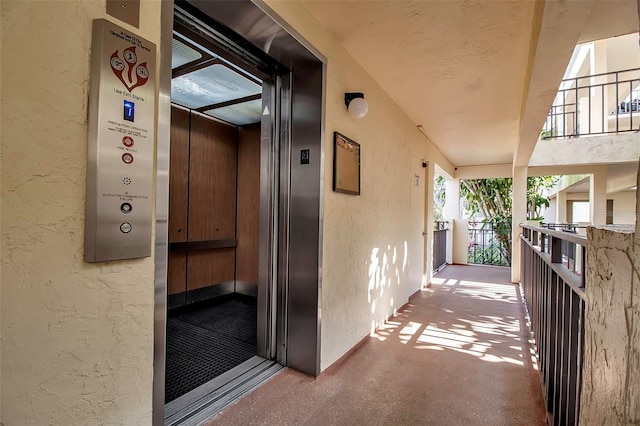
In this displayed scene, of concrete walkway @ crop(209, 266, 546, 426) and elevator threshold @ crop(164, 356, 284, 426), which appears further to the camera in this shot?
concrete walkway @ crop(209, 266, 546, 426)

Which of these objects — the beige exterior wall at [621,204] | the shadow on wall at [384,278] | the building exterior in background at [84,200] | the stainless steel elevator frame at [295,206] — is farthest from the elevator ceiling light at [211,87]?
the beige exterior wall at [621,204]

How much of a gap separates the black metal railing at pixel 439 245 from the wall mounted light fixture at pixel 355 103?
15.1ft

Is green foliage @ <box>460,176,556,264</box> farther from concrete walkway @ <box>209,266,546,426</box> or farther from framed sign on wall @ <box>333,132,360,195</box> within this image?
framed sign on wall @ <box>333,132,360,195</box>

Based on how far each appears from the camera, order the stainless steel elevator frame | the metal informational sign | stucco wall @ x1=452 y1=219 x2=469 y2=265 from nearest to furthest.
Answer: the metal informational sign
the stainless steel elevator frame
stucco wall @ x1=452 y1=219 x2=469 y2=265

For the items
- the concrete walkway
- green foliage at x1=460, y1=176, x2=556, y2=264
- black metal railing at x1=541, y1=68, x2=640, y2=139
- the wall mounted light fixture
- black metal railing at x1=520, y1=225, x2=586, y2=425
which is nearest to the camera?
black metal railing at x1=520, y1=225, x2=586, y2=425

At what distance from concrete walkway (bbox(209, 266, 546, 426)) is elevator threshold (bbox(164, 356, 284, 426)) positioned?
60 millimetres

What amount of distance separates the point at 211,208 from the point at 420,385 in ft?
10.2

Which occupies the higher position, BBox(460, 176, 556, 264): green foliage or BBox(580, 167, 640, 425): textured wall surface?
BBox(460, 176, 556, 264): green foliage

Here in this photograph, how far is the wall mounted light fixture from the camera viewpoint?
237 cm

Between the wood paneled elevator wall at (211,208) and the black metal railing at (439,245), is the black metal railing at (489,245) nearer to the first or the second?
the black metal railing at (439,245)

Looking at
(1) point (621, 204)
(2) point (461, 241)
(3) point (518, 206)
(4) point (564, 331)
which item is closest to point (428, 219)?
(3) point (518, 206)

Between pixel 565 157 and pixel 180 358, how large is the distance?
5731mm

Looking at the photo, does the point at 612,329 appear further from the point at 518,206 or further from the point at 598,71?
the point at 598,71

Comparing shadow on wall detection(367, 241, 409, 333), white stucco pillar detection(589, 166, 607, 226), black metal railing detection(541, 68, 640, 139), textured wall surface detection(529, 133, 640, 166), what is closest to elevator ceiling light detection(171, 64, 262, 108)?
shadow on wall detection(367, 241, 409, 333)
